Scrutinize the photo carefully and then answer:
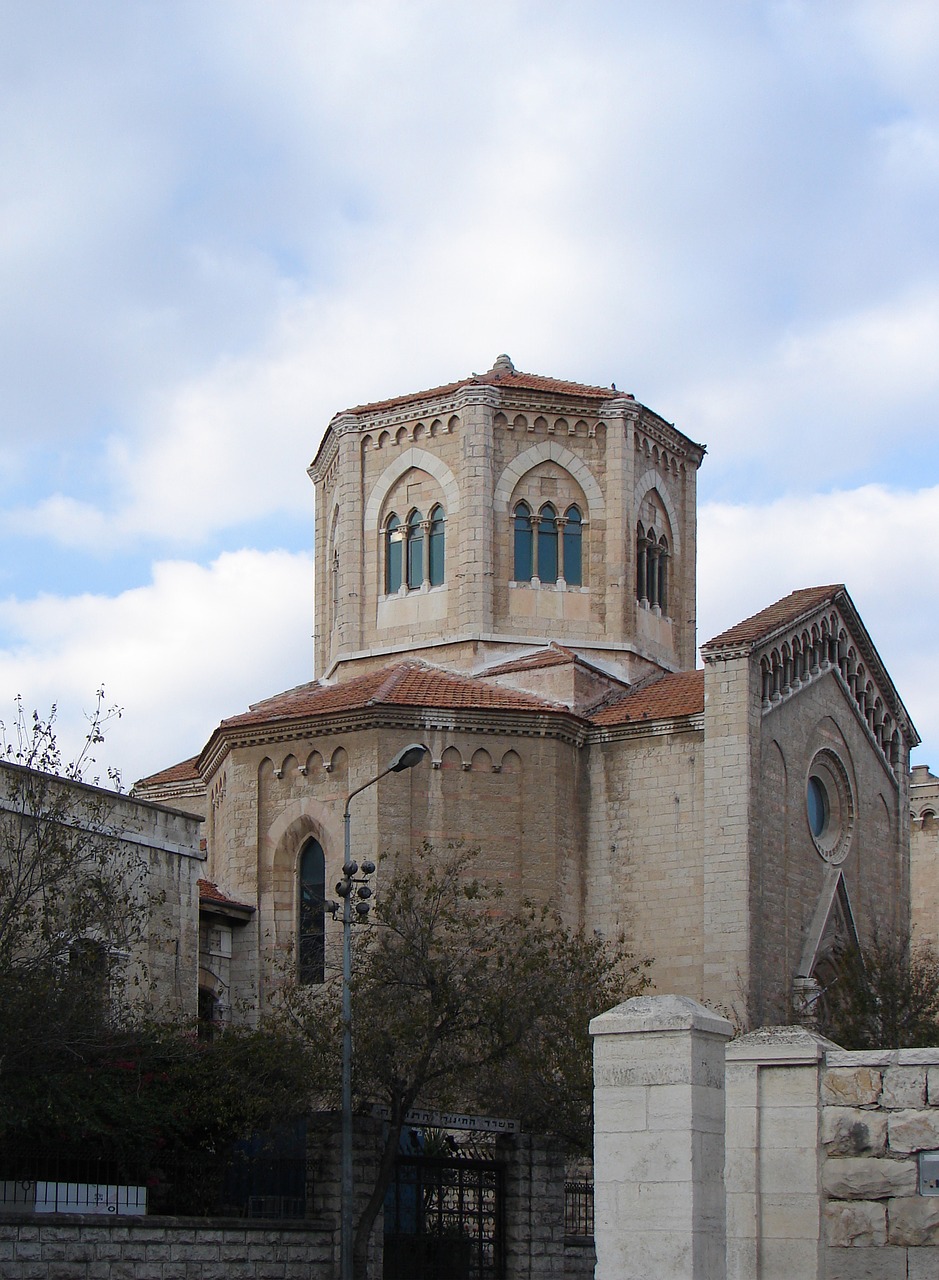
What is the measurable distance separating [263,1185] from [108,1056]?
2.44m

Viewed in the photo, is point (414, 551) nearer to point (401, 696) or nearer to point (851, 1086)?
point (401, 696)

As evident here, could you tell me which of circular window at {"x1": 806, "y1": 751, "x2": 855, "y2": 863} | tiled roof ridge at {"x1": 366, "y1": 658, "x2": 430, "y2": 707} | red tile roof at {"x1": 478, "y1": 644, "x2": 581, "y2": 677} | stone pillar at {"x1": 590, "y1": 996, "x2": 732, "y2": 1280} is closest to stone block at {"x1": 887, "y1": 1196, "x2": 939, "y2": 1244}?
stone pillar at {"x1": 590, "y1": 996, "x2": 732, "y2": 1280}

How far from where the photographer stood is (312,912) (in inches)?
1326

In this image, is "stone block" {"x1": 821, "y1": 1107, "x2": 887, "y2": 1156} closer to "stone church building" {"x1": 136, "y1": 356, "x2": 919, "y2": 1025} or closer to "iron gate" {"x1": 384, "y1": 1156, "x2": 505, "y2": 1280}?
"iron gate" {"x1": 384, "y1": 1156, "x2": 505, "y2": 1280}

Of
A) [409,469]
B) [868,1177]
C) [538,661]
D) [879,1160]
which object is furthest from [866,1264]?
[409,469]

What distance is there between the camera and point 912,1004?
31.8m

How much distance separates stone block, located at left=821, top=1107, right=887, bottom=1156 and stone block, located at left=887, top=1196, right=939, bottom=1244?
37 centimetres

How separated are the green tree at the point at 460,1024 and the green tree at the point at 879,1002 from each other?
5.76 metres

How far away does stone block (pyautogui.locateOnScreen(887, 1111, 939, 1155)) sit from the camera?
12.5 metres

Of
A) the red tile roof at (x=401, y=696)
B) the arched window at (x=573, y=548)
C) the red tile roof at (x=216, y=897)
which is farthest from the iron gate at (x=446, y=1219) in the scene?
the arched window at (x=573, y=548)

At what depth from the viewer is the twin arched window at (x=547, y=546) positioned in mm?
37250

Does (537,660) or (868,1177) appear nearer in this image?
(868,1177)

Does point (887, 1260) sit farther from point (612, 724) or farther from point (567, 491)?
point (567, 491)

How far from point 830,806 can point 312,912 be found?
399 inches
